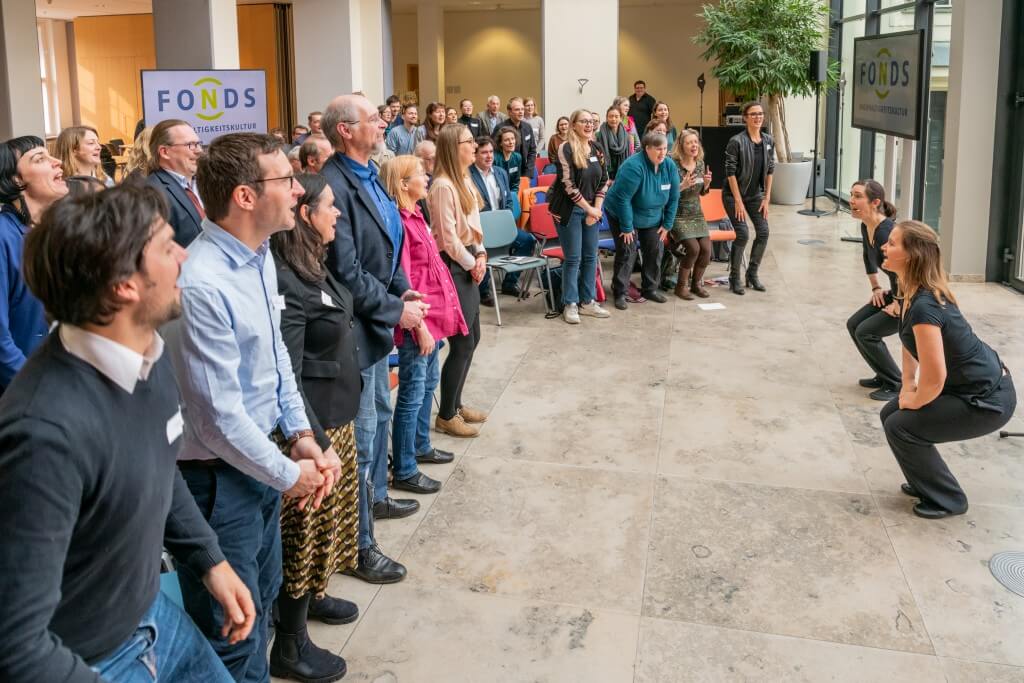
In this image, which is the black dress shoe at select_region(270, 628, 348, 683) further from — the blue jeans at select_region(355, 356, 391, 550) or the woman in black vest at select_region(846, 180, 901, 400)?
the woman in black vest at select_region(846, 180, 901, 400)

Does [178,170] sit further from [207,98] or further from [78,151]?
[207,98]

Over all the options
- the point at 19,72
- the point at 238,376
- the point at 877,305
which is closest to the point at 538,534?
the point at 238,376

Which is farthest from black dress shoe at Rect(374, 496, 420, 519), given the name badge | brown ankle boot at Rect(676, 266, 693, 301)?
brown ankle boot at Rect(676, 266, 693, 301)

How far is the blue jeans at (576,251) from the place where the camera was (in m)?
7.71

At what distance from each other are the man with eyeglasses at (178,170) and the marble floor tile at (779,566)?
2.49m

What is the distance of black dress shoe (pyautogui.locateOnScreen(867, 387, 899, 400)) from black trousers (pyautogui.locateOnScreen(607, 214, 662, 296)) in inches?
111

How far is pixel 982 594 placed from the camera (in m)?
3.57

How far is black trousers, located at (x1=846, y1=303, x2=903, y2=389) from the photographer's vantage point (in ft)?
19.1

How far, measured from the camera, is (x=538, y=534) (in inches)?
162

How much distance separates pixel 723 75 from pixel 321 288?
12025mm

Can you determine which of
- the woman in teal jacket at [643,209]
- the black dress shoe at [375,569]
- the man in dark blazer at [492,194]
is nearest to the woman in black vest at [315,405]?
the black dress shoe at [375,569]

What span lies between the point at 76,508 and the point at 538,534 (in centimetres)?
287

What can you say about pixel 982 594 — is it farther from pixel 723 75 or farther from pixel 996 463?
pixel 723 75

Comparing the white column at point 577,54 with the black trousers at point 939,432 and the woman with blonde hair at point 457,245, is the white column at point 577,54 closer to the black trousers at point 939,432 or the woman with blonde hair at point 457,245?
the woman with blonde hair at point 457,245
